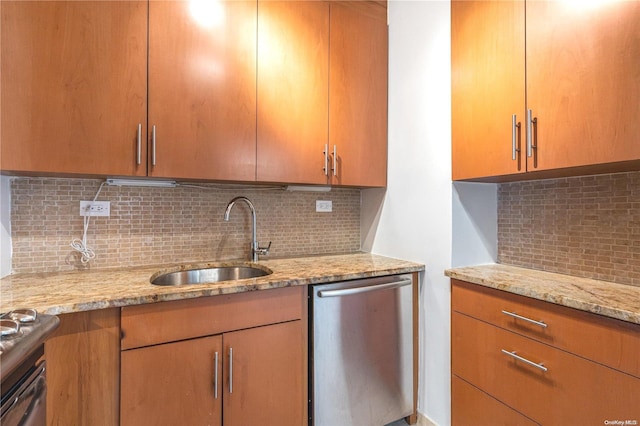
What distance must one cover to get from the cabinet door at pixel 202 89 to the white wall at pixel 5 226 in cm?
66

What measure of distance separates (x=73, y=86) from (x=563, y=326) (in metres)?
2.16

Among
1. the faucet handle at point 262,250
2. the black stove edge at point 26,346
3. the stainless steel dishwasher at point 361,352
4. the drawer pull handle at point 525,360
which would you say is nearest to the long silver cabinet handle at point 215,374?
the stainless steel dishwasher at point 361,352

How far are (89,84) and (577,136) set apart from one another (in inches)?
77.6

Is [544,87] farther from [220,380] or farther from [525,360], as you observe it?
[220,380]

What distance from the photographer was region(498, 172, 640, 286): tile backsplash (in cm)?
130

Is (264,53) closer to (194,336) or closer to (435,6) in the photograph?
(435,6)

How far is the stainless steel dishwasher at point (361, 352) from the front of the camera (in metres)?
1.51

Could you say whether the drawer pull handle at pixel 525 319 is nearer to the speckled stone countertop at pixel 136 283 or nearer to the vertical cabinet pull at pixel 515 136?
the speckled stone countertop at pixel 136 283

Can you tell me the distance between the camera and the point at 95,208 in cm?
162

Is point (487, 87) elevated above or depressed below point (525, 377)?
above

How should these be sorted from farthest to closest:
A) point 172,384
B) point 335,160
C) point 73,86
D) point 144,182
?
point 335,160, point 144,182, point 73,86, point 172,384

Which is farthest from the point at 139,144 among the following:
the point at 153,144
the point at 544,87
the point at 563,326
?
the point at 563,326

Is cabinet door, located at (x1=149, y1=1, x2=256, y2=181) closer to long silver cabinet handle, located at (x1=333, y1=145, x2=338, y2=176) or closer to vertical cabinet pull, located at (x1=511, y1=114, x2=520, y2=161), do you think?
long silver cabinet handle, located at (x1=333, y1=145, x2=338, y2=176)

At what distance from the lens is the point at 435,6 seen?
68.3 inches
